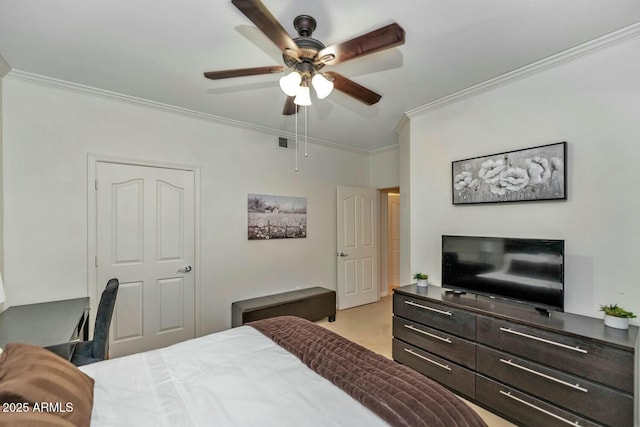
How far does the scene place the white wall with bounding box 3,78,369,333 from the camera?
2.38m

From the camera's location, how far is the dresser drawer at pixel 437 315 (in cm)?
220

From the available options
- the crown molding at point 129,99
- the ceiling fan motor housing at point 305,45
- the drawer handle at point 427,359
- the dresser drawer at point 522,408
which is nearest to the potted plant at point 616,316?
the dresser drawer at point 522,408

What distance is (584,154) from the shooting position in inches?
80.7

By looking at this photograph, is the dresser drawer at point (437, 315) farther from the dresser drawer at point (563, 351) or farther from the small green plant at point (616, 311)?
the small green plant at point (616, 311)

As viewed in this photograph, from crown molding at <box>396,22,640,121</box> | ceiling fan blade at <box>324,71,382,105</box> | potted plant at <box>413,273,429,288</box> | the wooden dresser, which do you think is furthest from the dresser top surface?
crown molding at <box>396,22,640,121</box>

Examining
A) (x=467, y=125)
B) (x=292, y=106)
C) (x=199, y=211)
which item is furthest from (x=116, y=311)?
(x=467, y=125)

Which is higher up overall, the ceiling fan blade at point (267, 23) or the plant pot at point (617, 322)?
the ceiling fan blade at point (267, 23)

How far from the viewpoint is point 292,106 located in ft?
7.14

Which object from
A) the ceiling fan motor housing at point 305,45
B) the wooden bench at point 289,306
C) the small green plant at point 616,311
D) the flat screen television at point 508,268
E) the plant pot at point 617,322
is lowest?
the wooden bench at point 289,306

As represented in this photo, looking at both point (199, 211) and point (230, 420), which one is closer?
point (230, 420)

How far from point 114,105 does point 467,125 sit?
344 cm

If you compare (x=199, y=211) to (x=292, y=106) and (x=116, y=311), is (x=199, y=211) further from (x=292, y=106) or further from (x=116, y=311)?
(x=292, y=106)

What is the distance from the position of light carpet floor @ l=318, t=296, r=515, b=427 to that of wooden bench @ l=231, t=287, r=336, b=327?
23 centimetres

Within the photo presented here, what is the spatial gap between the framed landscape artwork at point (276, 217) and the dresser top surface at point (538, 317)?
1824 millimetres
